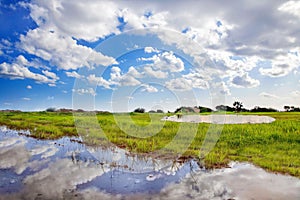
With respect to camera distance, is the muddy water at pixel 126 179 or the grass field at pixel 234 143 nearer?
the muddy water at pixel 126 179

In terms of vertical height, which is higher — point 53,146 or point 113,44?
point 113,44

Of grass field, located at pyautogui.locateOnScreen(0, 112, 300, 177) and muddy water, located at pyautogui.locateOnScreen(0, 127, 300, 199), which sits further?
grass field, located at pyautogui.locateOnScreen(0, 112, 300, 177)

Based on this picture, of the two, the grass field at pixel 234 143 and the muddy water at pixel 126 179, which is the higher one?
the grass field at pixel 234 143

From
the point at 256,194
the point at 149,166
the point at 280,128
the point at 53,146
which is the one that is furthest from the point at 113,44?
the point at 280,128

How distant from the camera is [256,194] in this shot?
5582 millimetres

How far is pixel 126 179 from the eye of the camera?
6.41 m

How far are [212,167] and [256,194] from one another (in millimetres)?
2137

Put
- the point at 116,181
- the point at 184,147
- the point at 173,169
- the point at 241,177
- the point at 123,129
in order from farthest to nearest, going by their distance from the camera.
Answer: the point at 123,129 < the point at 184,147 < the point at 173,169 < the point at 241,177 < the point at 116,181

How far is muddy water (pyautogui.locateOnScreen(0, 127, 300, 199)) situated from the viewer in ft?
17.8

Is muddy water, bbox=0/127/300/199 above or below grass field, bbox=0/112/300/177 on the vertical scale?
below

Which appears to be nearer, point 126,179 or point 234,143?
point 126,179

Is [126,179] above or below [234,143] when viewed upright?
below

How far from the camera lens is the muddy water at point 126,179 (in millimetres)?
5430

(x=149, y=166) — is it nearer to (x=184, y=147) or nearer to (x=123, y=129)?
(x=184, y=147)
